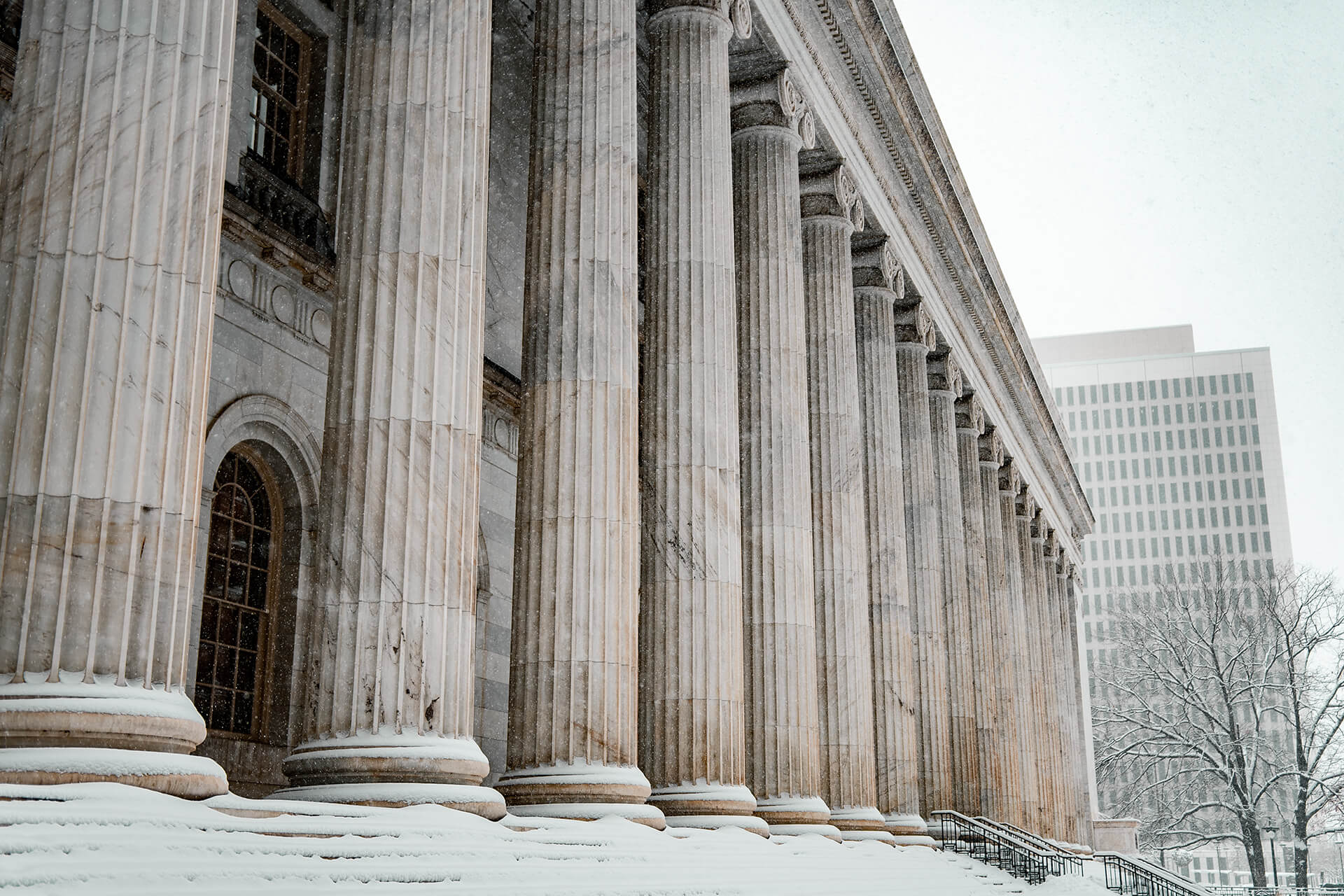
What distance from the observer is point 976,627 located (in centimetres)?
3984

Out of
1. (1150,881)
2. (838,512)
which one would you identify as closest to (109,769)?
(838,512)

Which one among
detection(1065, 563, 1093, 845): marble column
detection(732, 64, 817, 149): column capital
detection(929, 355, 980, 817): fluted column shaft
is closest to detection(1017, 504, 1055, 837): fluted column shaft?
detection(1065, 563, 1093, 845): marble column

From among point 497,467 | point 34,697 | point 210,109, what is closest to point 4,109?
point 210,109

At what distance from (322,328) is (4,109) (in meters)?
6.13

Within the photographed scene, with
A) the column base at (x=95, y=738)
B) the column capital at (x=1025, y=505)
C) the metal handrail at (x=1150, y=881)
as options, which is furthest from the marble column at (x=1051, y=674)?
the column base at (x=95, y=738)

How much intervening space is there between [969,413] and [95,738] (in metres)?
37.1

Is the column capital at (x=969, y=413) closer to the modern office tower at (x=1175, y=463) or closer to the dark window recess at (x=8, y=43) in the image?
the dark window recess at (x=8, y=43)

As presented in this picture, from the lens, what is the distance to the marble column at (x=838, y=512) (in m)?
25.9

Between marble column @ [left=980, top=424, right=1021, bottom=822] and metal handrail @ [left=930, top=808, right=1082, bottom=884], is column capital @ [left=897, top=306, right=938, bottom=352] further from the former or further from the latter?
metal handrail @ [left=930, top=808, right=1082, bottom=884]

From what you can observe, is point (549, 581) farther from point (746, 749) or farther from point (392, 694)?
point (746, 749)

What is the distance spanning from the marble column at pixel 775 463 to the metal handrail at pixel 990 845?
33.9 ft

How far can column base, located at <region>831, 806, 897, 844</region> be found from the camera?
82.0 feet

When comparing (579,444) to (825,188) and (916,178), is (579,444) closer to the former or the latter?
(825,188)

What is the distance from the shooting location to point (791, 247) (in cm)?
2511
